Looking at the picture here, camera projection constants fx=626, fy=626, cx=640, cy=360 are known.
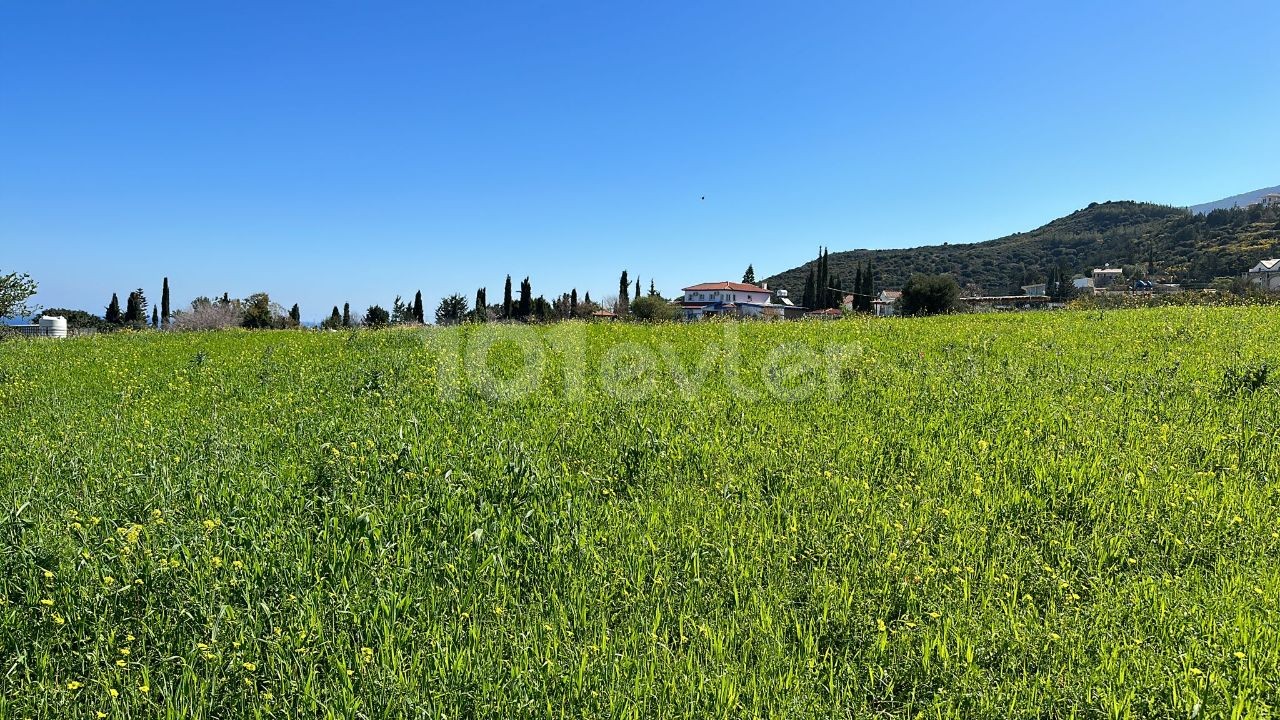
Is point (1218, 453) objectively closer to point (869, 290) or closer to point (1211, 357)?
point (1211, 357)

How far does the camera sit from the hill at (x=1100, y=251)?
10131cm

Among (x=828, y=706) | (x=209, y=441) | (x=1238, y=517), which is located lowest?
(x=828, y=706)

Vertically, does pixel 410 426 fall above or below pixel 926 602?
above

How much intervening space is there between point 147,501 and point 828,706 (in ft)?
14.9

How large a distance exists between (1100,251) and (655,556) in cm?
16051

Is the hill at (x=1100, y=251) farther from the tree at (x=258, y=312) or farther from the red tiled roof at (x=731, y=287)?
the tree at (x=258, y=312)

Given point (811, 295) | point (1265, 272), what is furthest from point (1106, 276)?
point (811, 295)

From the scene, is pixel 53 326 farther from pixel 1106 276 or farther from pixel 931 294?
pixel 1106 276

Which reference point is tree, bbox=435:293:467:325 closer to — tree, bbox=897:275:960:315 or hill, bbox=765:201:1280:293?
tree, bbox=897:275:960:315

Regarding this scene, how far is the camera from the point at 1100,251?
428 feet

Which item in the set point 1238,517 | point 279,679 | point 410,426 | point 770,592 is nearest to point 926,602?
point 770,592

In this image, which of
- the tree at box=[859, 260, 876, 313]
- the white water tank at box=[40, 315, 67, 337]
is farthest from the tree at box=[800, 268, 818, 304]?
the white water tank at box=[40, 315, 67, 337]

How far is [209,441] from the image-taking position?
585cm

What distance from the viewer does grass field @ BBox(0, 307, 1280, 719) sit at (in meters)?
2.84
